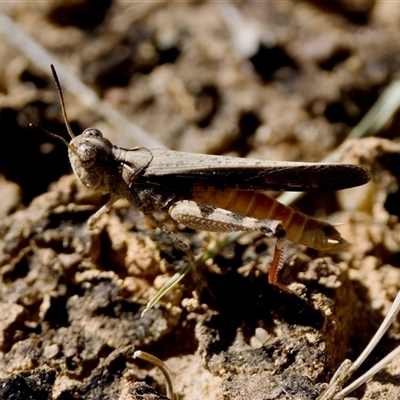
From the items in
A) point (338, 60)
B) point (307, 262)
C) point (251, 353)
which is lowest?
point (251, 353)

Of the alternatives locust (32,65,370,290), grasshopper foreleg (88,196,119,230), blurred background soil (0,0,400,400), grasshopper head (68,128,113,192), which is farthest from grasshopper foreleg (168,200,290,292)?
grasshopper head (68,128,113,192)

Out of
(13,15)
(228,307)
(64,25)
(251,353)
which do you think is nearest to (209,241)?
(228,307)

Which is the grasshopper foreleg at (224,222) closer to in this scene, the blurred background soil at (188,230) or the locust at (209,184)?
the locust at (209,184)

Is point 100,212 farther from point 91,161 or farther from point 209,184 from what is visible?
point 209,184

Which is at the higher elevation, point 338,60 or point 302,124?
point 338,60

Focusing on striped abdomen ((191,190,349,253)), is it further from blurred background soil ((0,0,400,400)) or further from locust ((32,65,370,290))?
blurred background soil ((0,0,400,400))

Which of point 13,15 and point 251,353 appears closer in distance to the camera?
point 251,353

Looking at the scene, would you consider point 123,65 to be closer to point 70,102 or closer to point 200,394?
point 70,102
